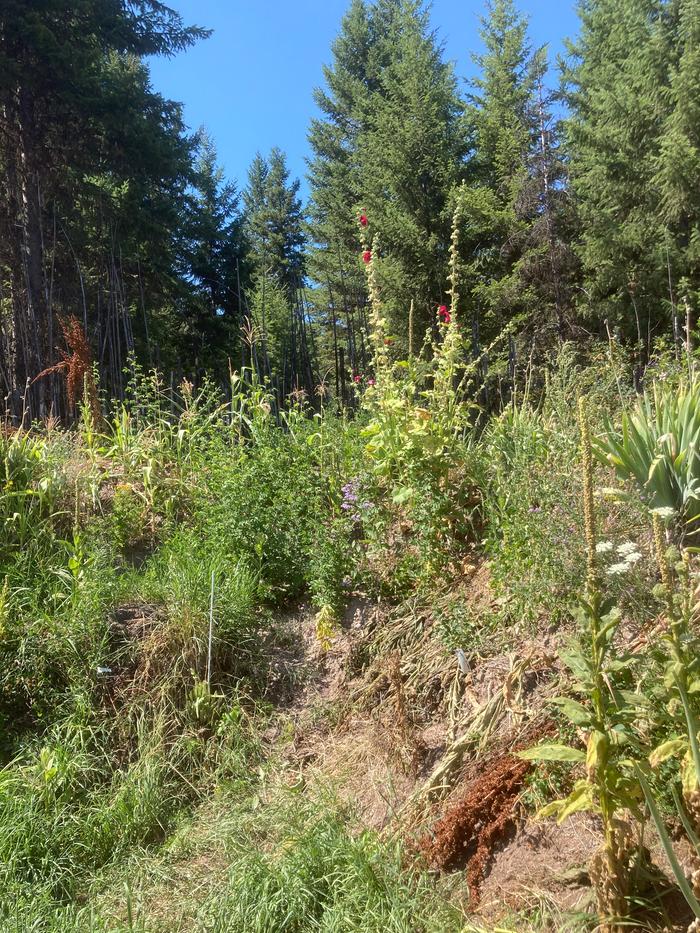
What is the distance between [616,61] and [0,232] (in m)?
14.7

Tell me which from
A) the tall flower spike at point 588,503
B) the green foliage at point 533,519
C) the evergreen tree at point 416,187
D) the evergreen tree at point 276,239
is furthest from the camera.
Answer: the evergreen tree at point 276,239

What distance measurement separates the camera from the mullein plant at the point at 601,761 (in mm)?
1789

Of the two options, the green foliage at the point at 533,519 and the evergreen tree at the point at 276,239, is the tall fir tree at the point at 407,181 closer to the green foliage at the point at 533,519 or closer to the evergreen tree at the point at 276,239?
the evergreen tree at the point at 276,239

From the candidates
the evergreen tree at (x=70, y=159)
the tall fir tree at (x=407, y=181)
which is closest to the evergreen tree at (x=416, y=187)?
the tall fir tree at (x=407, y=181)

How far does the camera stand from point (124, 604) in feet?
12.4

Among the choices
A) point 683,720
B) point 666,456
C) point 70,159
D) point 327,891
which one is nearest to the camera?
point 683,720

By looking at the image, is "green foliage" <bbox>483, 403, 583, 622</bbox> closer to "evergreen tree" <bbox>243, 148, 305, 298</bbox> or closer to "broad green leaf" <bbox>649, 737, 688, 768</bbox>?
"broad green leaf" <bbox>649, 737, 688, 768</bbox>

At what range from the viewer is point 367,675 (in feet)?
11.0

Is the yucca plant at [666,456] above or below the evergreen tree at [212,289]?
below

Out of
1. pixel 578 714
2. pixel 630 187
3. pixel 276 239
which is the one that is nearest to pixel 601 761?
pixel 578 714

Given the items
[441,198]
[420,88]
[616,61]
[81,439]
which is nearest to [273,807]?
[81,439]

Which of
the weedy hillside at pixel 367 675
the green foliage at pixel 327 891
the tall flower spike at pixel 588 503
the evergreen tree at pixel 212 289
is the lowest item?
the green foliage at pixel 327 891

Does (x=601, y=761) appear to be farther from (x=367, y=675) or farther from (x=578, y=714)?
(x=367, y=675)

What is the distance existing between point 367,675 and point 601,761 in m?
1.71
